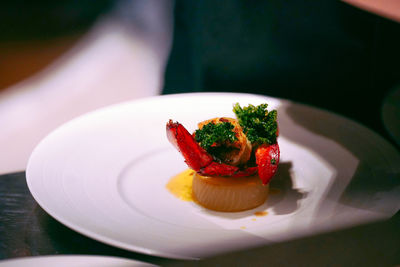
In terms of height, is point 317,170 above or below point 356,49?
below

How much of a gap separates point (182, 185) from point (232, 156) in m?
0.23

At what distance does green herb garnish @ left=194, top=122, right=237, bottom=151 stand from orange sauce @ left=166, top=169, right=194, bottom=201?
0.60 ft

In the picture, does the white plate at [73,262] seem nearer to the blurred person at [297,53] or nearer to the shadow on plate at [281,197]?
the shadow on plate at [281,197]

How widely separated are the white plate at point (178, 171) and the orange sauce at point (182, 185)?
0.03 m

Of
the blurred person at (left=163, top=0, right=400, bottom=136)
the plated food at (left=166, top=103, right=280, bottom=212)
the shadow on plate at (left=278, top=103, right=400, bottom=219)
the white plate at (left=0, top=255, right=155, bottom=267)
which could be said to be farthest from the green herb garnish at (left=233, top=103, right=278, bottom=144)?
the blurred person at (left=163, top=0, right=400, bottom=136)

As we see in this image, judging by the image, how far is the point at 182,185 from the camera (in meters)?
1.38

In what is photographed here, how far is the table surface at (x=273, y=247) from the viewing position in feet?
3.15

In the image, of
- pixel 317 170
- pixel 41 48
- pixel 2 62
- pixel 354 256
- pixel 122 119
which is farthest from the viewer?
pixel 41 48

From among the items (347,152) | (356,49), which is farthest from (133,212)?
(356,49)

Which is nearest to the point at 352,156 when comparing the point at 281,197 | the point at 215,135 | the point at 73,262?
the point at 281,197

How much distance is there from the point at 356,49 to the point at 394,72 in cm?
20

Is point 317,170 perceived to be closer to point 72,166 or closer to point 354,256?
point 354,256

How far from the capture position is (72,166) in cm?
128

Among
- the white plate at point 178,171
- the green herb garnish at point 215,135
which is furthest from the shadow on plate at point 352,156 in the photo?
the green herb garnish at point 215,135
